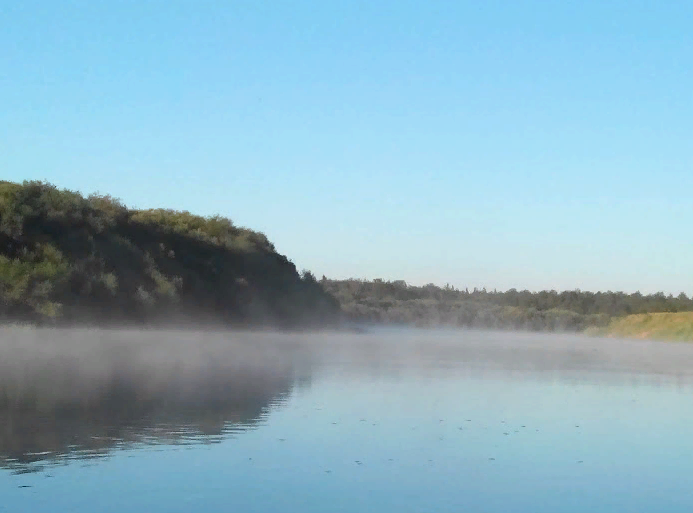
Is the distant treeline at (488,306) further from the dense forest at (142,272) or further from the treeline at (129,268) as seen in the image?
the treeline at (129,268)

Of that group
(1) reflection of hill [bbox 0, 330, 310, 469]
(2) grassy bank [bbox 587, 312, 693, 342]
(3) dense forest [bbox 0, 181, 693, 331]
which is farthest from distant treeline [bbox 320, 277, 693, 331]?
(1) reflection of hill [bbox 0, 330, 310, 469]

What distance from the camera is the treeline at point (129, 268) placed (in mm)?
51906

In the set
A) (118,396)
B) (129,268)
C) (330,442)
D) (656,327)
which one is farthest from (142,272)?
(330,442)

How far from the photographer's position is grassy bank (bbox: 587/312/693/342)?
72688 mm

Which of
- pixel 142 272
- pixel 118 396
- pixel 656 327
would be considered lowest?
pixel 118 396

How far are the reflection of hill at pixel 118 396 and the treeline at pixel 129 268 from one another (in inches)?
468

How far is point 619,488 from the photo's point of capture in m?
13.2

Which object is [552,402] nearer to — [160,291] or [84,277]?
[84,277]

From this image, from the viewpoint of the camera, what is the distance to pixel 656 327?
259 feet

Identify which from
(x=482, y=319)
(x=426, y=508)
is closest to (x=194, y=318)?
(x=426, y=508)

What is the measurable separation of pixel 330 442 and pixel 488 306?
143 meters

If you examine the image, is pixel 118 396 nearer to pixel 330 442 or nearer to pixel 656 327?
pixel 330 442

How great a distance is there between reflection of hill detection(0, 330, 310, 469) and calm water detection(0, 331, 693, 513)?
63 millimetres

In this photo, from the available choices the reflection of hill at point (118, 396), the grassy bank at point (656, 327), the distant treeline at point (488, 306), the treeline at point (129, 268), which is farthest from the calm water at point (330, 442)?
the distant treeline at point (488, 306)
